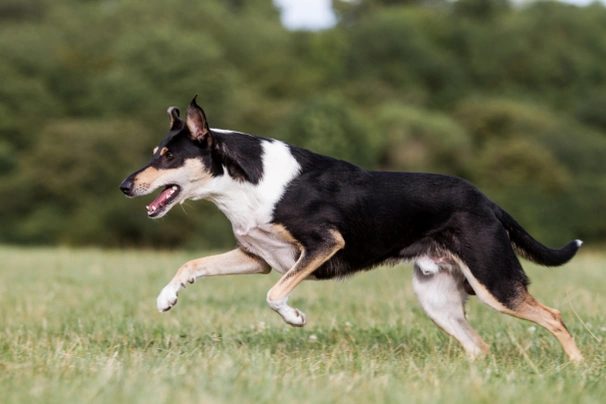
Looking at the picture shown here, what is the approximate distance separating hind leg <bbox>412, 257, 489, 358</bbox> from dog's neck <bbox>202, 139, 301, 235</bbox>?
126 centimetres

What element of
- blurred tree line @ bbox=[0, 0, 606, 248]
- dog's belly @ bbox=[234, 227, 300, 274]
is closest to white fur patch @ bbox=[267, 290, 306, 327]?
dog's belly @ bbox=[234, 227, 300, 274]

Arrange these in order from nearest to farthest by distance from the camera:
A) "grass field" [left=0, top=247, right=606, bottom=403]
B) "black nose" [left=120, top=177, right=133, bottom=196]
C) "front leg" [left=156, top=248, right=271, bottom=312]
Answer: "grass field" [left=0, top=247, right=606, bottom=403] → "black nose" [left=120, top=177, right=133, bottom=196] → "front leg" [left=156, top=248, right=271, bottom=312]

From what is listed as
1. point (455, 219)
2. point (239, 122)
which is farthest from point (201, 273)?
point (239, 122)

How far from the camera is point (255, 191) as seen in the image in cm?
539

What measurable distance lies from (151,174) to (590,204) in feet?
131

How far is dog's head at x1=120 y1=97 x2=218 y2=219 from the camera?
5324mm

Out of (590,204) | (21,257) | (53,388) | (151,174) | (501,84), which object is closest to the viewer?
(53,388)

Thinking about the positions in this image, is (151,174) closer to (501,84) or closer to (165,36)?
(165,36)

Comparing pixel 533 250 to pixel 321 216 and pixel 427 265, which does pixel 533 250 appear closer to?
pixel 427 265

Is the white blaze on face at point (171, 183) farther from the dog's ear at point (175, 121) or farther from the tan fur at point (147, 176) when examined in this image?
the dog's ear at point (175, 121)

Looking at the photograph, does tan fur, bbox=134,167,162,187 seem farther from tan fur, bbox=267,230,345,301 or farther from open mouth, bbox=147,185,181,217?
tan fur, bbox=267,230,345,301

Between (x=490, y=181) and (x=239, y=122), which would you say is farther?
(x=490, y=181)

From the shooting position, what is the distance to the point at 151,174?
5.33 metres

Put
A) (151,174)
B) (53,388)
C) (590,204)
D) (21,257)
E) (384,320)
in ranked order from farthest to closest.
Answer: (590,204), (21,257), (384,320), (151,174), (53,388)
